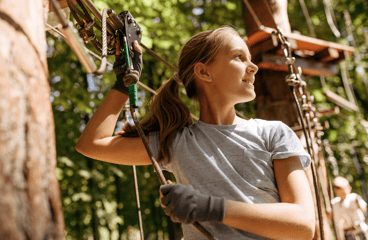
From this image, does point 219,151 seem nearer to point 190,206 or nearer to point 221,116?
point 221,116

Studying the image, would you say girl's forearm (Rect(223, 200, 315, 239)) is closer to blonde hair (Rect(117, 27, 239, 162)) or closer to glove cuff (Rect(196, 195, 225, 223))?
glove cuff (Rect(196, 195, 225, 223))

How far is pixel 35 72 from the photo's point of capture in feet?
2.60

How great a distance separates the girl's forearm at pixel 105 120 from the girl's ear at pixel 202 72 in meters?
0.38

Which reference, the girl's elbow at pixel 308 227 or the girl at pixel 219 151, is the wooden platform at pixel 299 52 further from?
the girl's elbow at pixel 308 227

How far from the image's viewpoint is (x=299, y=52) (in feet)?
12.3

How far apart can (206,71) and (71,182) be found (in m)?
4.75

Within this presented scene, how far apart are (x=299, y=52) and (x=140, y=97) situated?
11.3 feet

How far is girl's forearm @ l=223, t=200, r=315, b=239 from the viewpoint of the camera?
3.71ft

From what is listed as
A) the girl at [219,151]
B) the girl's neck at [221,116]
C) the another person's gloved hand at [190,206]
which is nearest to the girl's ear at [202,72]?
the girl at [219,151]

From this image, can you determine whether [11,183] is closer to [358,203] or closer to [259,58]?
[259,58]

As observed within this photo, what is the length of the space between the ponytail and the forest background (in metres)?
2.20

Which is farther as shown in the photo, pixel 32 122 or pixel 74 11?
pixel 74 11

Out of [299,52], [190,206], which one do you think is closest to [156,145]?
[190,206]

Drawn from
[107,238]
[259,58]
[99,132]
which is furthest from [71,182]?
[99,132]
